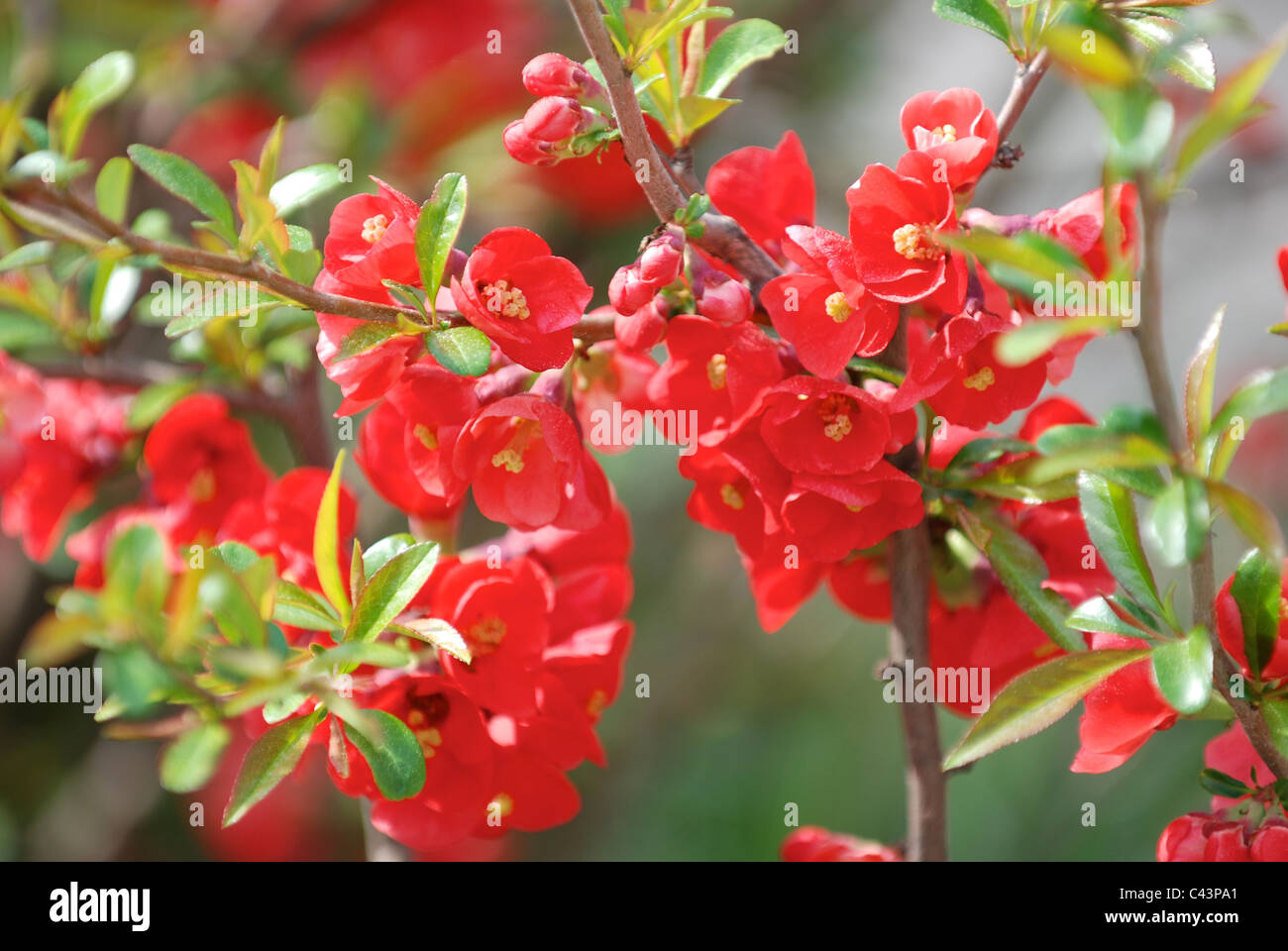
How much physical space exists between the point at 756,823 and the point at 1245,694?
4.21ft

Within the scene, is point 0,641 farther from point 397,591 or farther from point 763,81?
point 763,81

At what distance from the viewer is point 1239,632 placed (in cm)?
74

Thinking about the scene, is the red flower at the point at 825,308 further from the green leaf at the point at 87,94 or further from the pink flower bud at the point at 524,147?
the green leaf at the point at 87,94

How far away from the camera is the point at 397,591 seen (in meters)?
0.70

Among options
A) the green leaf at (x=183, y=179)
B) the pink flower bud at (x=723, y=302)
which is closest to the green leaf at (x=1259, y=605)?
the pink flower bud at (x=723, y=302)

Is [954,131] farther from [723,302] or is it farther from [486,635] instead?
[486,635]

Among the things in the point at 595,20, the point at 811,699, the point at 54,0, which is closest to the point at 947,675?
the point at 595,20

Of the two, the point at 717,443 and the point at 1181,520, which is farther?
the point at 717,443

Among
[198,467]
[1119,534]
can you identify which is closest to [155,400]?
[198,467]

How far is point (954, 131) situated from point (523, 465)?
0.35 m

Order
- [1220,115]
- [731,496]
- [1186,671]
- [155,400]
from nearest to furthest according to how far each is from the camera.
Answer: [1220,115]
[1186,671]
[731,496]
[155,400]

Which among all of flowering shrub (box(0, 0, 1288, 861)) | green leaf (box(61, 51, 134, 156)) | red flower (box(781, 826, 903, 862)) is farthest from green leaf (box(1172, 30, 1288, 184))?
green leaf (box(61, 51, 134, 156))

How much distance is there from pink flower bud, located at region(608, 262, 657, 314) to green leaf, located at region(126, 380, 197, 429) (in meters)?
0.51

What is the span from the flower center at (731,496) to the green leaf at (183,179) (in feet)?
1.17
